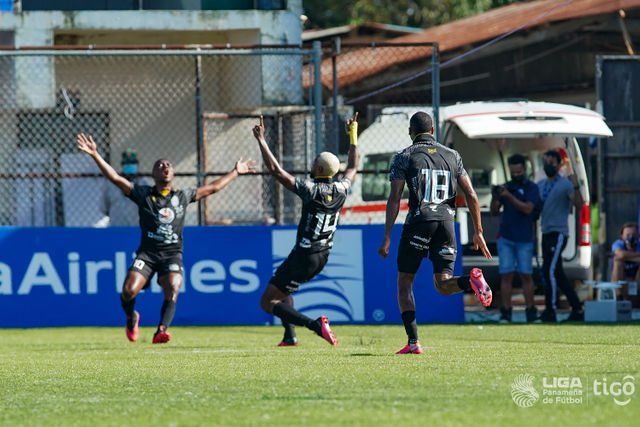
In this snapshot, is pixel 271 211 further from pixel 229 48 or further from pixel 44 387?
pixel 44 387

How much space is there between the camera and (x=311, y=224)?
40.6 ft

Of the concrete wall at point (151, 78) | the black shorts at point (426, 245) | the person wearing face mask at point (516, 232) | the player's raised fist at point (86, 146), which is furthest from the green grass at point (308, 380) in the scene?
the concrete wall at point (151, 78)

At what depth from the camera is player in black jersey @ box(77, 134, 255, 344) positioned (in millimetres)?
13734

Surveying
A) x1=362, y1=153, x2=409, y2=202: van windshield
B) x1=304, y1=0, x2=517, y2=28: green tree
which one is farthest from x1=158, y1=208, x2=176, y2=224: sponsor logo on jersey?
x1=304, y1=0, x2=517, y2=28: green tree

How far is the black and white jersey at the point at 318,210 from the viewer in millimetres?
12281

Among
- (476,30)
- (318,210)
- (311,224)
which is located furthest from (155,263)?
(476,30)

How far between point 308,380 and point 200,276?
323 inches

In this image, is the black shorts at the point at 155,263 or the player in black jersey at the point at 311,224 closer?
the player in black jersey at the point at 311,224

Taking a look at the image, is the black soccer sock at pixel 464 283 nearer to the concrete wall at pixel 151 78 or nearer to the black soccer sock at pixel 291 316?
the black soccer sock at pixel 291 316

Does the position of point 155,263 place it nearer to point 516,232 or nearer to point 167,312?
point 167,312

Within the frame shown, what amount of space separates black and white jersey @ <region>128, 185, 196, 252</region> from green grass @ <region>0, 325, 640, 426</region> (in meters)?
1.07

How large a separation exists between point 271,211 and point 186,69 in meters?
3.04

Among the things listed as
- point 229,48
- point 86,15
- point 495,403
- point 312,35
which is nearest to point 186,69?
point 86,15

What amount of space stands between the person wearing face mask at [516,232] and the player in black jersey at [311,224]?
4354mm
